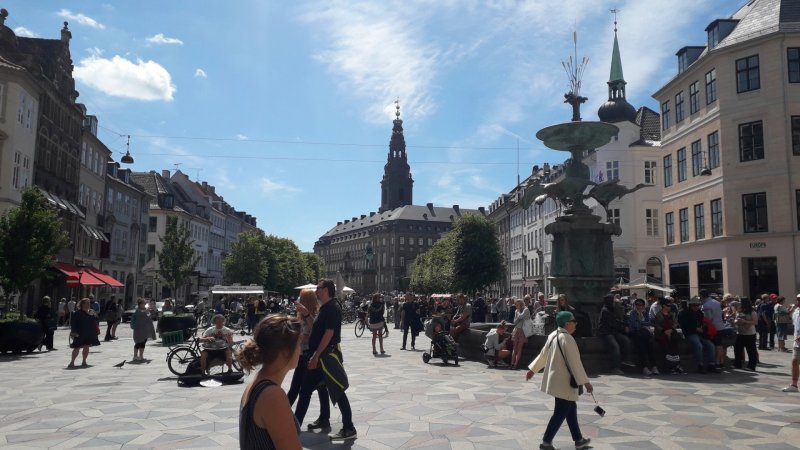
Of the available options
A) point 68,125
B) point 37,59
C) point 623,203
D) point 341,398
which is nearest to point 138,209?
point 68,125

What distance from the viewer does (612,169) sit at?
160ft

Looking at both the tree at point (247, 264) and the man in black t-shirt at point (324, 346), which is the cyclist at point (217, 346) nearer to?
the man in black t-shirt at point (324, 346)

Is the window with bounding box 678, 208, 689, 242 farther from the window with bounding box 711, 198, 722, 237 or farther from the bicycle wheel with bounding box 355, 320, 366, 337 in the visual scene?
the bicycle wheel with bounding box 355, 320, 366, 337

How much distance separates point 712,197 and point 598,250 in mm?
20443

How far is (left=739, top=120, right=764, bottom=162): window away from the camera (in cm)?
2967

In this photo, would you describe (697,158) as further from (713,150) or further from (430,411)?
(430,411)

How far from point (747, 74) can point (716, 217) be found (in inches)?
297

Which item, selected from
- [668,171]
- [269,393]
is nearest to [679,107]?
[668,171]

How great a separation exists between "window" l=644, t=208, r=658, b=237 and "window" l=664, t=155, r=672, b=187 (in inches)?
344

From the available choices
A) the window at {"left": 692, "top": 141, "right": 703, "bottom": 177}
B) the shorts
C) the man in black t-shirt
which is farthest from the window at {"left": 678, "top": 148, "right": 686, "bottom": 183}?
the man in black t-shirt

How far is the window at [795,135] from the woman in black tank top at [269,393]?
32717 millimetres

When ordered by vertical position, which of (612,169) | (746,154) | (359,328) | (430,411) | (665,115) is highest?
(665,115)

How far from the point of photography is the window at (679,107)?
36.4m

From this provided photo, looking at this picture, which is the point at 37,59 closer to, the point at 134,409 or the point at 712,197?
the point at 134,409
